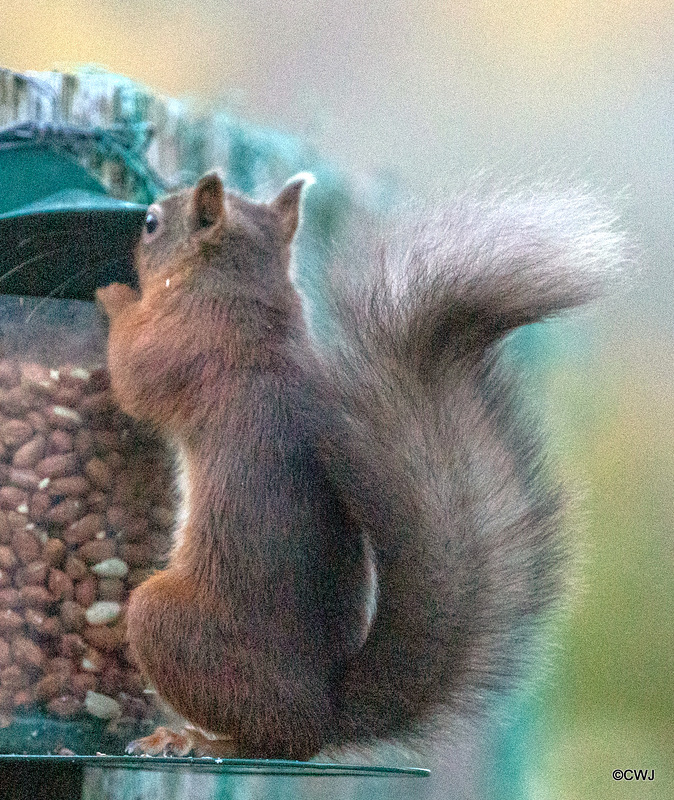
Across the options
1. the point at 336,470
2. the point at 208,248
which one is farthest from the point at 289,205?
the point at 336,470

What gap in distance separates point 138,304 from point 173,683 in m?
0.46

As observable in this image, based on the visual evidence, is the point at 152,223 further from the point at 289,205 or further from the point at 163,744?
the point at 163,744

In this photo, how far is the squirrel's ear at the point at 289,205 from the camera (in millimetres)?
1311

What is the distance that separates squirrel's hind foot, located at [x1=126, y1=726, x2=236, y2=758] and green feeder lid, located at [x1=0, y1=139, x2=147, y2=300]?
522 mm

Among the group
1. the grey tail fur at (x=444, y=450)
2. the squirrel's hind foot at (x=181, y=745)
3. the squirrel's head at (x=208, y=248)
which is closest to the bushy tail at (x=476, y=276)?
the grey tail fur at (x=444, y=450)

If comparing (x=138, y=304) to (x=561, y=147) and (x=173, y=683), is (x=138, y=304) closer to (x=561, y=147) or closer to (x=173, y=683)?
(x=173, y=683)

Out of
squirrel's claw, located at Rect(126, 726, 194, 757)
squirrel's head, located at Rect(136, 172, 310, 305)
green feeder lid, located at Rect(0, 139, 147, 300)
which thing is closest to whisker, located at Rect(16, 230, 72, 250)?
green feeder lid, located at Rect(0, 139, 147, 300)

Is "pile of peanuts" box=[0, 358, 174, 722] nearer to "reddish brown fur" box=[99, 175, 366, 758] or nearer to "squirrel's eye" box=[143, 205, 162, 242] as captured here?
"reddish brown fur" box=[99, 175, 366, 758]

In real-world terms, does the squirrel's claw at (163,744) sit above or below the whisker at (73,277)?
below

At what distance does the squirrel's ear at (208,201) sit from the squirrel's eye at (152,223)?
0.14ft

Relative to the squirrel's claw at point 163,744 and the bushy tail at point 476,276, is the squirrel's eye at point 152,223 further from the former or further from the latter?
the squirrel's claw at point 163,744

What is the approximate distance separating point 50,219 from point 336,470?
43 centimetres

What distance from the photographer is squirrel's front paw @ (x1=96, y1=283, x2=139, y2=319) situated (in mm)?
1205

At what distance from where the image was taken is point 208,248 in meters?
1.22
